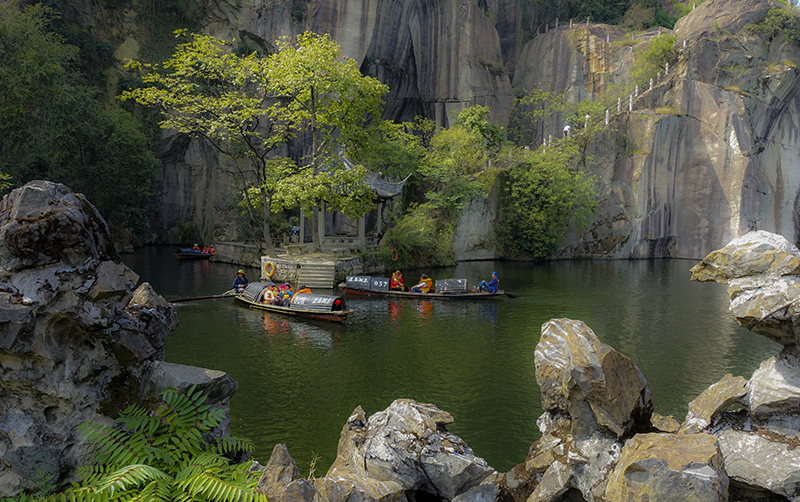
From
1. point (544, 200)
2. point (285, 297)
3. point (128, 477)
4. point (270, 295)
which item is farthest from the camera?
point (544, 200)

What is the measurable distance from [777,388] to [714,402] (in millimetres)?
683

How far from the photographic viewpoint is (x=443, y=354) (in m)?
14.0

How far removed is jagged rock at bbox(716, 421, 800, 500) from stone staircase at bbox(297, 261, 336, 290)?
67.8 ft

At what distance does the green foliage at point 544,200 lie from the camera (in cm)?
3875

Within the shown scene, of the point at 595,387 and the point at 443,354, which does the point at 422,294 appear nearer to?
the point at 443,354

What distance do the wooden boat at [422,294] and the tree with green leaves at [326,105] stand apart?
4426 millimetres

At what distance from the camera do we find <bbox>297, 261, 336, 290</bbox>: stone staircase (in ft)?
81.3

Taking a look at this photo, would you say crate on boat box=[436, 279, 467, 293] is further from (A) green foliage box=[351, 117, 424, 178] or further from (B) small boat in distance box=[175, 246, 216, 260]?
(B) small boat in distance box=[175, 246, 216, 260]

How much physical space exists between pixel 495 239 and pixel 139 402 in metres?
35.3

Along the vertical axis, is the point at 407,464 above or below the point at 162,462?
below

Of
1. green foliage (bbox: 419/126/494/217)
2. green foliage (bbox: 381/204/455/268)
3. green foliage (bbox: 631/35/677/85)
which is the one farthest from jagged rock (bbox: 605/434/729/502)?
green foliage (bbox: 631/35/677/85)

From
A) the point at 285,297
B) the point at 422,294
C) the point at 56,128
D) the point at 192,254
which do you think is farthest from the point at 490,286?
the point at 56,128

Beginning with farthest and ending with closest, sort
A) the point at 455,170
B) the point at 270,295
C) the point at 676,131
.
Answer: the point at 676,131 → the point at 455,170 → the point at 270,295

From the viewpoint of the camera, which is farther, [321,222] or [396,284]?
[321,222]
